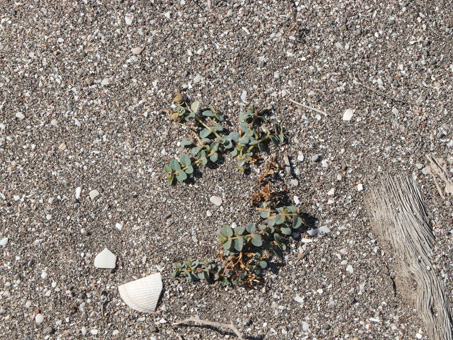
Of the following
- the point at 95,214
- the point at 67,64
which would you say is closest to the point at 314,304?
the point at 95,214

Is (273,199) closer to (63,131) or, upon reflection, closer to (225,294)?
(225,294)

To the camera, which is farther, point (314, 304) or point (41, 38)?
point (41, 38)

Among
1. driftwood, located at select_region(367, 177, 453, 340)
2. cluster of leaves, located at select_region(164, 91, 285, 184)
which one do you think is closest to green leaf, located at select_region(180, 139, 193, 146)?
cluster of leaves, located at select_region(164, 91, 285, 184)

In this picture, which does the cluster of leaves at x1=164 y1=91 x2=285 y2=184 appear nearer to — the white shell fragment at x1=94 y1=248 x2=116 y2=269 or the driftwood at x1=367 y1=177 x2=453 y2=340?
the white shell fragment at x1=94 y1=248 x2=116 y2=269

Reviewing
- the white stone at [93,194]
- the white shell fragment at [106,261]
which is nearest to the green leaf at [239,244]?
the white shell fragment at [106,261]

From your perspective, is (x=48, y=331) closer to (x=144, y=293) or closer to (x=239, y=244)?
(x=144, y=293)

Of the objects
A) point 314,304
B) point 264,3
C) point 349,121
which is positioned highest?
point 264,3
